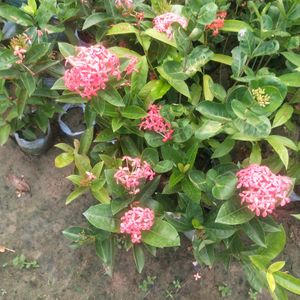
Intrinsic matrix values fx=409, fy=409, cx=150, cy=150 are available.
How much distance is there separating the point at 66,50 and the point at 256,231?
1150 millimetres

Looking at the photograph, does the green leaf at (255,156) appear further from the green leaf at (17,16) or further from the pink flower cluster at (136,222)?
the green leaf at (17,16)

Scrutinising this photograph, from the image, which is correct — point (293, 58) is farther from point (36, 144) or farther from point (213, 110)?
point (36, 144)

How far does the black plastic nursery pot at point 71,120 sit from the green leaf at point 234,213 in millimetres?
1438

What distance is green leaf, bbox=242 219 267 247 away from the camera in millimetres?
1761

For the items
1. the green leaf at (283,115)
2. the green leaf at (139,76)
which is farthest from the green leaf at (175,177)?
the green leaf at (283,115)

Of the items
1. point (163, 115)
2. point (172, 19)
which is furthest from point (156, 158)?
point (172, 19)

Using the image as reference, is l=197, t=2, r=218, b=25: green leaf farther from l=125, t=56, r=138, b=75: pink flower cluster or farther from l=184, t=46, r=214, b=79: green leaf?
l=125, t=56, r=138, b=75: pink flower cluster

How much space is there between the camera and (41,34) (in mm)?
2047

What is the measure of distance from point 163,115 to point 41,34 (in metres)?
0.75

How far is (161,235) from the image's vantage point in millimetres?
1888

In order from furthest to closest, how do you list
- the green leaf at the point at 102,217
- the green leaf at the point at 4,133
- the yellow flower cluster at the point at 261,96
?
the green leaf at the point at 4,133
the green leaf at the point at 102,217
the yellow flower cluster at the point at 261,96

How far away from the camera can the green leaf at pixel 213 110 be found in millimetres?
1680

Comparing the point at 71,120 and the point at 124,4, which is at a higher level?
the point at 124,4

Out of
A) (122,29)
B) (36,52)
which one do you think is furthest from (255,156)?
(36,52)
